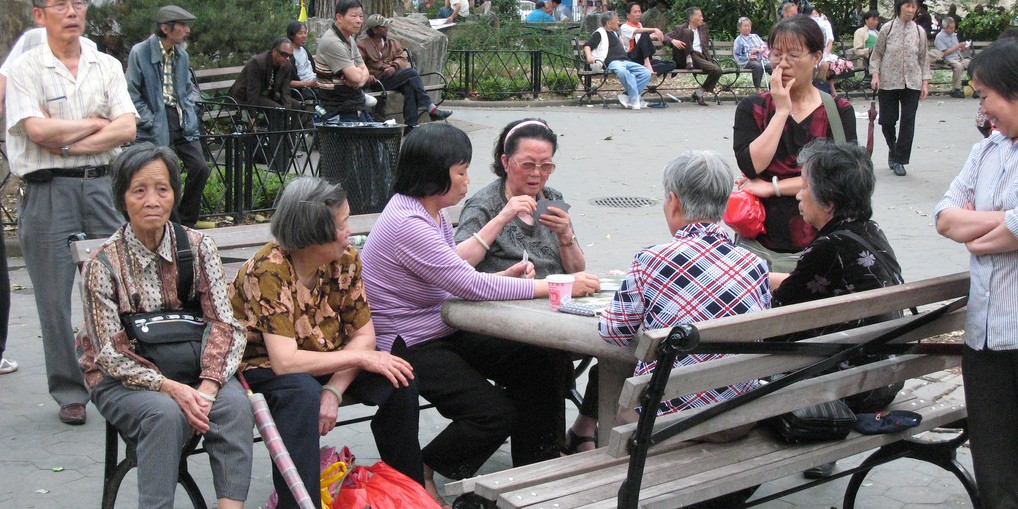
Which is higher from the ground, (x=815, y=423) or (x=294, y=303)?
(x=294, y=303)

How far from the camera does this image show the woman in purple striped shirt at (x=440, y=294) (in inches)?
150

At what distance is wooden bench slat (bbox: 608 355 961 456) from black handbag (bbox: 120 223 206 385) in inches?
52.8

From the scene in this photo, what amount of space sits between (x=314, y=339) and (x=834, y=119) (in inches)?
93.5

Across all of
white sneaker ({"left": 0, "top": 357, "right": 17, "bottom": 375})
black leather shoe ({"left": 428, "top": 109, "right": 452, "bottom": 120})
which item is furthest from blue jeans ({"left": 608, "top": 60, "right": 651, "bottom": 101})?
white sneaker ({"left": 0, "top": 357, "right": 17, "bottom": 375})

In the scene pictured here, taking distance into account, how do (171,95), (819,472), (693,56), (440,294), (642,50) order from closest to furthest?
(440,294)
(819,472)
(171,95)
(642,50)
(693,56)

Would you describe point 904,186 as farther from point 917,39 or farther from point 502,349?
point 502,349

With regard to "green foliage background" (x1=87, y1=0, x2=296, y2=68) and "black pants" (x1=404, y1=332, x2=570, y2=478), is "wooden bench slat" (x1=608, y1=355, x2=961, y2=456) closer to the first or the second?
"black pants" (x1=404, y1=332, x2=570, y2=478)

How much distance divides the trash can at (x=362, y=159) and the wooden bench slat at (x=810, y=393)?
5.97 meters

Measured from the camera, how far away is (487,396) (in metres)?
3.83

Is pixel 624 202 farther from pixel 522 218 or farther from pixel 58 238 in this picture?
pixel 58 238

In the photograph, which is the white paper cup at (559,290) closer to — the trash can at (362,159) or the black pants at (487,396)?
the black pants at (487,396)

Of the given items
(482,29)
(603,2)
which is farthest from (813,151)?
(603,2)

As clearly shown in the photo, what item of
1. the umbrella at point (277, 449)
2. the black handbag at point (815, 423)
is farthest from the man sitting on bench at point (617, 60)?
the umbrella at point (277, 449)

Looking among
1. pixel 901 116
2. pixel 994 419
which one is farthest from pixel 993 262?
pixel 901 116
